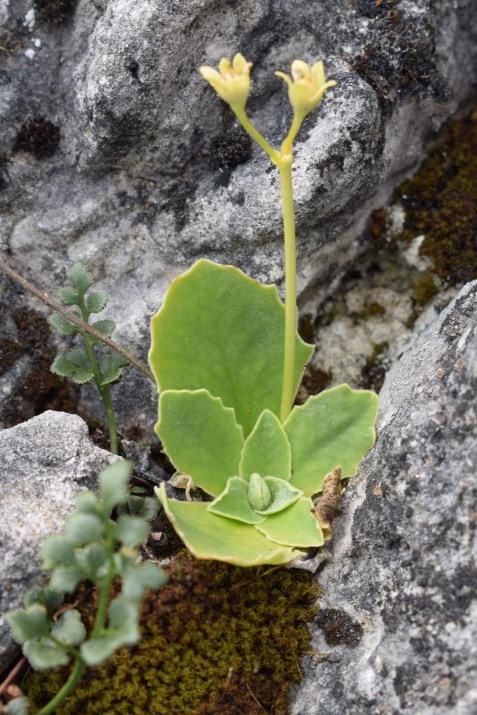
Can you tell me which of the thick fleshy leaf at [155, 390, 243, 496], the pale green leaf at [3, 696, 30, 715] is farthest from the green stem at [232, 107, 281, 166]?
the pale green leaf at [3, 696, 30, 715]

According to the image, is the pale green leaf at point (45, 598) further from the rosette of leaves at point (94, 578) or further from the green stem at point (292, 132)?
the green stem at point (292, 132)

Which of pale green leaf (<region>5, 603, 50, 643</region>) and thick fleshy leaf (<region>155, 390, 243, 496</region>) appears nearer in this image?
pale green leaf (<region>5, 603, 50, 643</region>)

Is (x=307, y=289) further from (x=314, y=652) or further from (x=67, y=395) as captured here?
(x=314, y=652)

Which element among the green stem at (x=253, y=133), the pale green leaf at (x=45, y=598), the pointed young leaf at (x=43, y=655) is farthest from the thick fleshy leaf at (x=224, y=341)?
the pointed young leaf at (x=43, y=655)

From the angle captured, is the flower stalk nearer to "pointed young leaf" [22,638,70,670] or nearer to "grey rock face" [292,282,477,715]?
"grey rock face" [292,282,477,715]

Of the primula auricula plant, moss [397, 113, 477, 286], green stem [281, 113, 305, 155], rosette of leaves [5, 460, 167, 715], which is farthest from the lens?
moss [397, 113, 477, 286]
